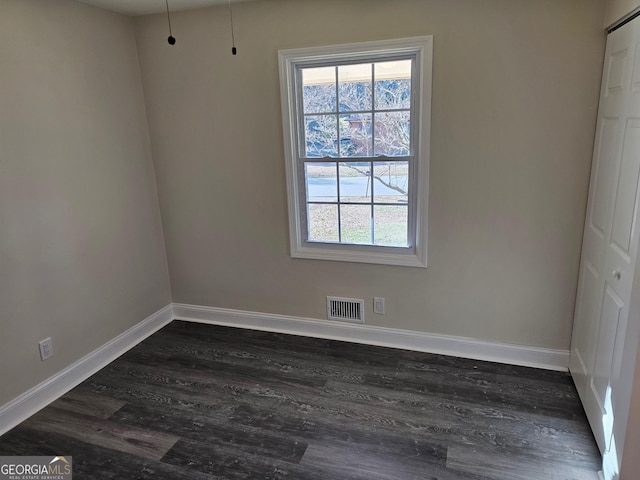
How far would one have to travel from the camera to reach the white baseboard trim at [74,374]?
2.33 meters

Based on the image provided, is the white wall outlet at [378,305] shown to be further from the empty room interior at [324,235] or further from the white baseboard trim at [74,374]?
the white baseboard trim at [74,374]

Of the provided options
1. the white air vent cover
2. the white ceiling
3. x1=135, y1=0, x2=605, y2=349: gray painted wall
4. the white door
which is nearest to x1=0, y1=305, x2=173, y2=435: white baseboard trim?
x1=135, y1=0, x2=605, y2=349: gray painted wall

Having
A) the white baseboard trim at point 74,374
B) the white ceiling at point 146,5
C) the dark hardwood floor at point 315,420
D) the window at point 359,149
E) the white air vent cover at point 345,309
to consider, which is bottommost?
the dark hardwood floor at point 315,420

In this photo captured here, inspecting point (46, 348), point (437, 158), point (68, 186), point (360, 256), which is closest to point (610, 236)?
point (437, 158)

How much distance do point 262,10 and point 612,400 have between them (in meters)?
2.89

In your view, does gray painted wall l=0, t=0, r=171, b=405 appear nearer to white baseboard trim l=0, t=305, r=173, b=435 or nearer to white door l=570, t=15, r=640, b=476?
white baseboard trim l=0, t=305, r=173, b=435

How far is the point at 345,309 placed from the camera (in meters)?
3.10

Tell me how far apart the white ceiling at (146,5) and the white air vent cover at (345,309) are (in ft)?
7.15

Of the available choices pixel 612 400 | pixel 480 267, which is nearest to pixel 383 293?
pixel 480 267

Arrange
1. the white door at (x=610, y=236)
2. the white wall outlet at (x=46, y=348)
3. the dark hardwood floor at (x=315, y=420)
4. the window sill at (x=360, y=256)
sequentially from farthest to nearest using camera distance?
the window sill at (x=360, y=256) → the white wall outlet at (x=46, y=348) → the dark hardwood floor at (x=315, y=420) → the white door at (x=610, y=236)

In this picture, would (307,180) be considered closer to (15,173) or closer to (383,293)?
(383,293)

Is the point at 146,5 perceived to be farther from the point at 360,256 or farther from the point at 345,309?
the point at 345,309

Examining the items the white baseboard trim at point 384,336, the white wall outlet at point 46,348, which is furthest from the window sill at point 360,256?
the white wall outlet at point 46,348

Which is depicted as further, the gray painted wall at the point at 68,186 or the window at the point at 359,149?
the window at the point at 359,149
